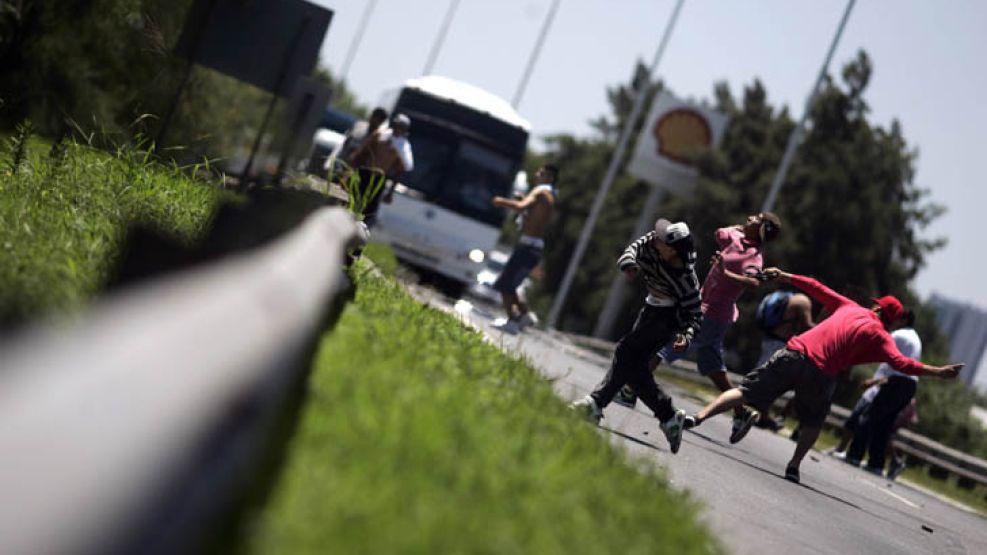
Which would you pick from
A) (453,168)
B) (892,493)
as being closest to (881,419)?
(892,493)

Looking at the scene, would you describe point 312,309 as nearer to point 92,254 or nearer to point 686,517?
point 686,517

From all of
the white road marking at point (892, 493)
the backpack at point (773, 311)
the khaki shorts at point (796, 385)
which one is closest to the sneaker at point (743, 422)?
the khaki shorts at point (796, 385)

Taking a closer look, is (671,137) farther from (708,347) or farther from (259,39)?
(259,39)

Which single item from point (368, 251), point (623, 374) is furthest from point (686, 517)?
point (368, 251)

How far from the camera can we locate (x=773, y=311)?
778 inches

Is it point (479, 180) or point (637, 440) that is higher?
point (479, 180)

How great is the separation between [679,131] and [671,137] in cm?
37

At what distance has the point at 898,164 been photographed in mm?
56344

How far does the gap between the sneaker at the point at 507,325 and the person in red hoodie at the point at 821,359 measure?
731 cm

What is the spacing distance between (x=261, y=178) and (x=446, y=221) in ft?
51.1

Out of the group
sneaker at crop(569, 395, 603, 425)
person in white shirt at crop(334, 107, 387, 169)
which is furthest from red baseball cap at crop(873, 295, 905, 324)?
person in white shirt at crop(334, 107, 387, 169)

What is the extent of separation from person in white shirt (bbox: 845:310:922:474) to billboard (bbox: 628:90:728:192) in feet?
94.2

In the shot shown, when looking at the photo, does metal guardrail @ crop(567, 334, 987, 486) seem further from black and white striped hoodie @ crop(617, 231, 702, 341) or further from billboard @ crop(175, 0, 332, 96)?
black and white striped hoodie @ crop(617, 231, 702, 341)

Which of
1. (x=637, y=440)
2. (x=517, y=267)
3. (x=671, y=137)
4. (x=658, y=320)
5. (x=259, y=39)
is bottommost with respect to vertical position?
(x=637, y=440)
